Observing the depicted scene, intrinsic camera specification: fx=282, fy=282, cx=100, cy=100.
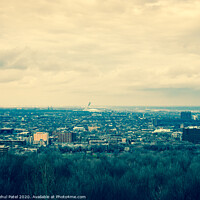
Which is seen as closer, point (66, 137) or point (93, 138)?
point (66, 137)

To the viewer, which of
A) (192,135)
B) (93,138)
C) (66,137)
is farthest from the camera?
(93,138)

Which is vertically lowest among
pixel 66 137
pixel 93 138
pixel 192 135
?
pixel 93 138

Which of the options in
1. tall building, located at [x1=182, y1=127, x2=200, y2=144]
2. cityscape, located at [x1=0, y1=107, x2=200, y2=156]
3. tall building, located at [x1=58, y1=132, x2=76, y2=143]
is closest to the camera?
cityscape, located at [x1=0, y1=107, x2=200, y2=156]

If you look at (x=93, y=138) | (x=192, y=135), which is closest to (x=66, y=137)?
(x=93, y=138)

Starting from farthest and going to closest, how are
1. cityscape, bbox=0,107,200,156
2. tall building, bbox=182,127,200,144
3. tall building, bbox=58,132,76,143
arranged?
tall building, bbox=58,132,76,143, tall building, bbox=182,127,200,144, cityscape, bbox=0,107,200,156

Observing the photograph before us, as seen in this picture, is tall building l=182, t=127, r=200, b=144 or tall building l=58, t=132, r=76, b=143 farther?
tall building l=58, t=132, r=76, b=143

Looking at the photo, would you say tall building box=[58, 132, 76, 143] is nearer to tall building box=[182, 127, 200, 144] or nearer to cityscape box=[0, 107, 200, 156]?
cityscape box=[0, 107, 200, 156]

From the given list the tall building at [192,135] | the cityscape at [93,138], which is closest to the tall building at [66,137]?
the cityscape at [93,138]

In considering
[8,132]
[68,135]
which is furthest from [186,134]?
[8,132]

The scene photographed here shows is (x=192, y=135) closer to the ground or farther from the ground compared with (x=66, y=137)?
farther from the ground

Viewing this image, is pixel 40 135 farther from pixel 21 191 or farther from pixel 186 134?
pixel 21 191

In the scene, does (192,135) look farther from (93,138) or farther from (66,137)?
(66,137)

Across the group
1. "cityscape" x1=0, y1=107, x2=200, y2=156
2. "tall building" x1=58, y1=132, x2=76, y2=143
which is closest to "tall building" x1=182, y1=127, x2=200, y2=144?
"cityscape" x1=0, y1=107, x2=200, y2=156
